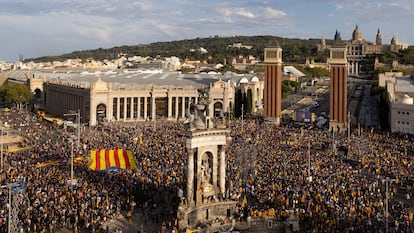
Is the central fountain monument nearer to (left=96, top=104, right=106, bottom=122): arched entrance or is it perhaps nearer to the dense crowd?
the dense crowd

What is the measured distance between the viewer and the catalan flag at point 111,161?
33.6 m

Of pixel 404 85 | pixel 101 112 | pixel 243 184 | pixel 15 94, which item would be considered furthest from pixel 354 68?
pixel 243 184

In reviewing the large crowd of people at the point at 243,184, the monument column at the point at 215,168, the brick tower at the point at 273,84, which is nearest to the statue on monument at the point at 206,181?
the monument column at the point at 215,168

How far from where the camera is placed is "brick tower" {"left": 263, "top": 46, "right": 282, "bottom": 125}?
2852 inches

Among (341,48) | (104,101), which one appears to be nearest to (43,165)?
(104,101)

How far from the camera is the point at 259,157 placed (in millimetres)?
40562

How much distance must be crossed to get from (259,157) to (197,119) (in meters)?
15.1

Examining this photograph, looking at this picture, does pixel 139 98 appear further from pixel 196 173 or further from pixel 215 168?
pixel 196 173

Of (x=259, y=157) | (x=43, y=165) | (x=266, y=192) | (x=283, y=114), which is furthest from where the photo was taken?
(x=283, y=114)

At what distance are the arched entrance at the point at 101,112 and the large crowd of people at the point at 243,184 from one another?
1860cm

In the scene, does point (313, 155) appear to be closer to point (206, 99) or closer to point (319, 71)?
point (206, 99)

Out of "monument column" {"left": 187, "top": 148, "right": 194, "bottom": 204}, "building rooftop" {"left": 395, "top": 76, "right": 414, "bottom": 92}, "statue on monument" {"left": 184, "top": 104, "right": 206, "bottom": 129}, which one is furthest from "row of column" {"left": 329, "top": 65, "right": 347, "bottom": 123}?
"monument column" {"left": 187, "top": 148, "right": 194, "bottom": 204}

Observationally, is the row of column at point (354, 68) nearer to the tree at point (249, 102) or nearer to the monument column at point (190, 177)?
the tree at point (249, 102)

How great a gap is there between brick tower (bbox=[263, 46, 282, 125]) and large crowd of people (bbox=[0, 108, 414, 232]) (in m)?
22.2
